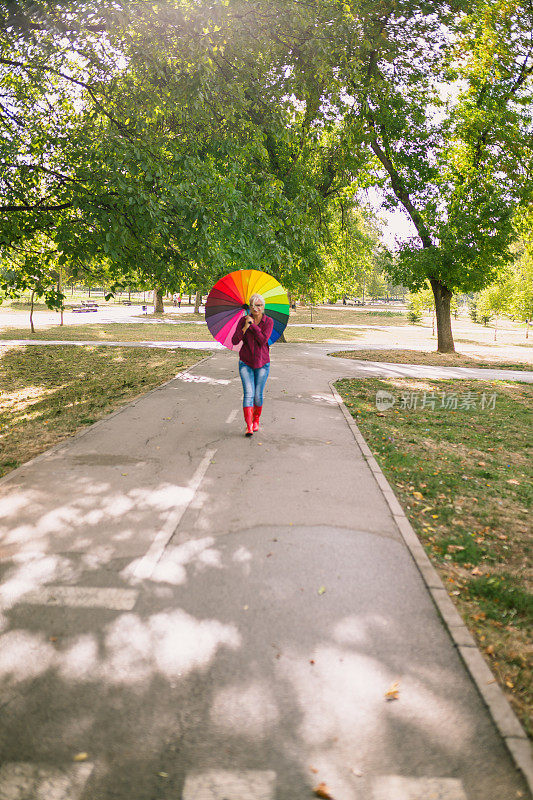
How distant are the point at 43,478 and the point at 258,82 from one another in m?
10.1

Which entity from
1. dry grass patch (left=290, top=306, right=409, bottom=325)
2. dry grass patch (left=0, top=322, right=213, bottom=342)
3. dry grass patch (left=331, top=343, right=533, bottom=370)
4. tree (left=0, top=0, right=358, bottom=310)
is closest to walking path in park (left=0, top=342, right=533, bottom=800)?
tree (left=0, top=0, right=358, bottom=310)

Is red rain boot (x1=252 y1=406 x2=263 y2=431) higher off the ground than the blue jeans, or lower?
lower

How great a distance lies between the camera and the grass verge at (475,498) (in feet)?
11.2

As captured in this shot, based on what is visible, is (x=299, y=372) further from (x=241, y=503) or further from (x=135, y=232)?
→ (x=241, y=503)

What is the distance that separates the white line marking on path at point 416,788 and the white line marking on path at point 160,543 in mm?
2252

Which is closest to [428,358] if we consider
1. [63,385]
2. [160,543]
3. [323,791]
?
[63,385]

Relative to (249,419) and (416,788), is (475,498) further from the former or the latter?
(416,788)

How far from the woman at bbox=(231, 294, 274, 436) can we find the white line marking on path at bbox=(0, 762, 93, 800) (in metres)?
5.49

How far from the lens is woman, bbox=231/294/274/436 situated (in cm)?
750

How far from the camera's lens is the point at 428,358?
20.0 meters

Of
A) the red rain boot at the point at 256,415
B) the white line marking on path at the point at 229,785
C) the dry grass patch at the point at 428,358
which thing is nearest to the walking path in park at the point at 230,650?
the white line marking on path at the point at 229,785

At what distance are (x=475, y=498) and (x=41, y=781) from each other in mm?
4972

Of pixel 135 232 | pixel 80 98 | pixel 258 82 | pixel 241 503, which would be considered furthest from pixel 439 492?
pixel 80 98

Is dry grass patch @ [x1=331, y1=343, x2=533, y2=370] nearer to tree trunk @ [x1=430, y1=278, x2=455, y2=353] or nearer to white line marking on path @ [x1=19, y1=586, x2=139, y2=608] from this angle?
tree trunk @ [x1=430, y1=278, x2=455, y2=353]
